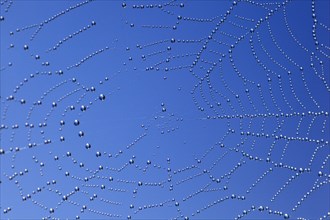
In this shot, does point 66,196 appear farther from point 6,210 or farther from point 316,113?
point 316,113

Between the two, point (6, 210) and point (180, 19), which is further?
point (180, 19)

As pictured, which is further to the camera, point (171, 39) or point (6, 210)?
point (171, 39)

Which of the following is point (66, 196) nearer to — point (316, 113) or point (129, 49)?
point (129, 49)

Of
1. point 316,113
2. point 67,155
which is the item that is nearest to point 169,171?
point 67,155

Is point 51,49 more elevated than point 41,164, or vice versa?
point 51,49

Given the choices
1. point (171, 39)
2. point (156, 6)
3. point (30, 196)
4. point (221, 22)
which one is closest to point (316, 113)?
point (221, 22)

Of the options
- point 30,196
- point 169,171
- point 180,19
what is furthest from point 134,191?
point 180,19

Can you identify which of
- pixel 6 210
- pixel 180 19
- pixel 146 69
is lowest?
pixel 6 210

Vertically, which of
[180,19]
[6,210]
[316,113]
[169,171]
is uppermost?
[180,19]

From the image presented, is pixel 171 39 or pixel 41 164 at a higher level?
pixel 171 39
